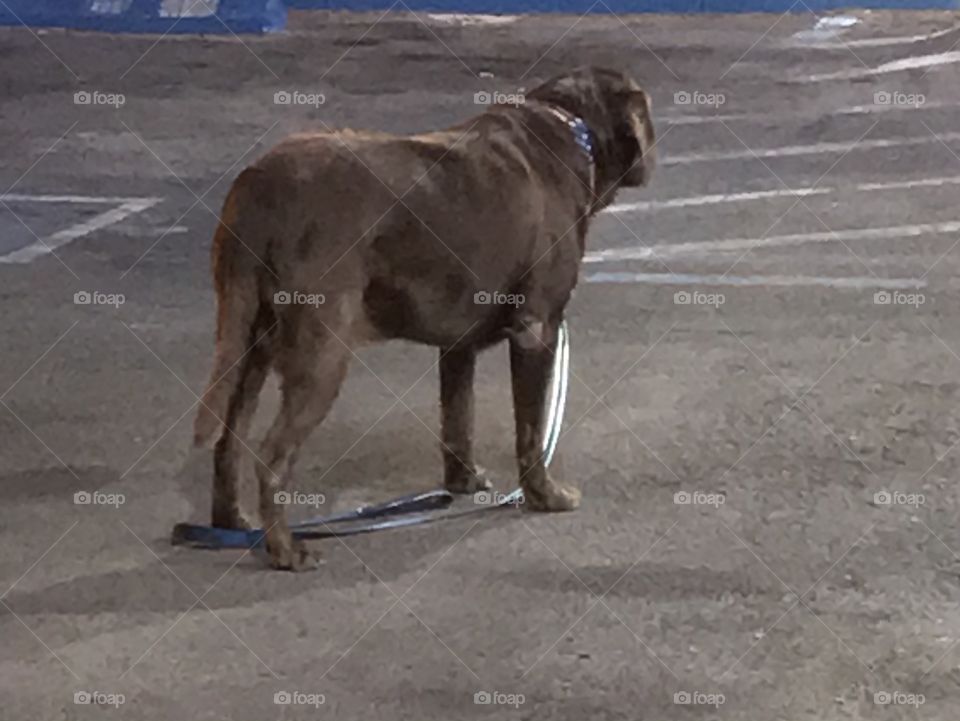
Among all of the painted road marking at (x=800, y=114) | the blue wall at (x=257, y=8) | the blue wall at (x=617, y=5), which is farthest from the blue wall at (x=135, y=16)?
the painted road marking at (x=800, y=114)

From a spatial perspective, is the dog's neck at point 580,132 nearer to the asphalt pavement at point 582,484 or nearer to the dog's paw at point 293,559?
the asphalt pavement at point 582,484

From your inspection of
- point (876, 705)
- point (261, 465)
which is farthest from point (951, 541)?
point (261, 465)

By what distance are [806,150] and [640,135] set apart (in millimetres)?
7256

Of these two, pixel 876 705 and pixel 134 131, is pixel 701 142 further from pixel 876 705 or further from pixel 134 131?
pixel 876 705

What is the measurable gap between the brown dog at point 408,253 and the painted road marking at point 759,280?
117 inches

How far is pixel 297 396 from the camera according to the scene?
414 cm

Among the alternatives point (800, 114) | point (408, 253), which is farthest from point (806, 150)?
point (408, 253)

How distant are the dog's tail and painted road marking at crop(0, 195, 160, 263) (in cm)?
441

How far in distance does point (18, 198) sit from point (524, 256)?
6.63 metres

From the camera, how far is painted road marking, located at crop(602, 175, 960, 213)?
9.61 m

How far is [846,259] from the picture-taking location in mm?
8180

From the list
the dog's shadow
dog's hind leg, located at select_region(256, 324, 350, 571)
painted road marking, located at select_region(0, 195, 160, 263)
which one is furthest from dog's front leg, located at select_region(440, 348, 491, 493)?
painted road marking, located at select_region(0, 195, 160, 263)

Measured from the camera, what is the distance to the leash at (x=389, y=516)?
451cm

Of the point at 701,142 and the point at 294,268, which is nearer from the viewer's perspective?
the point at 294,268
